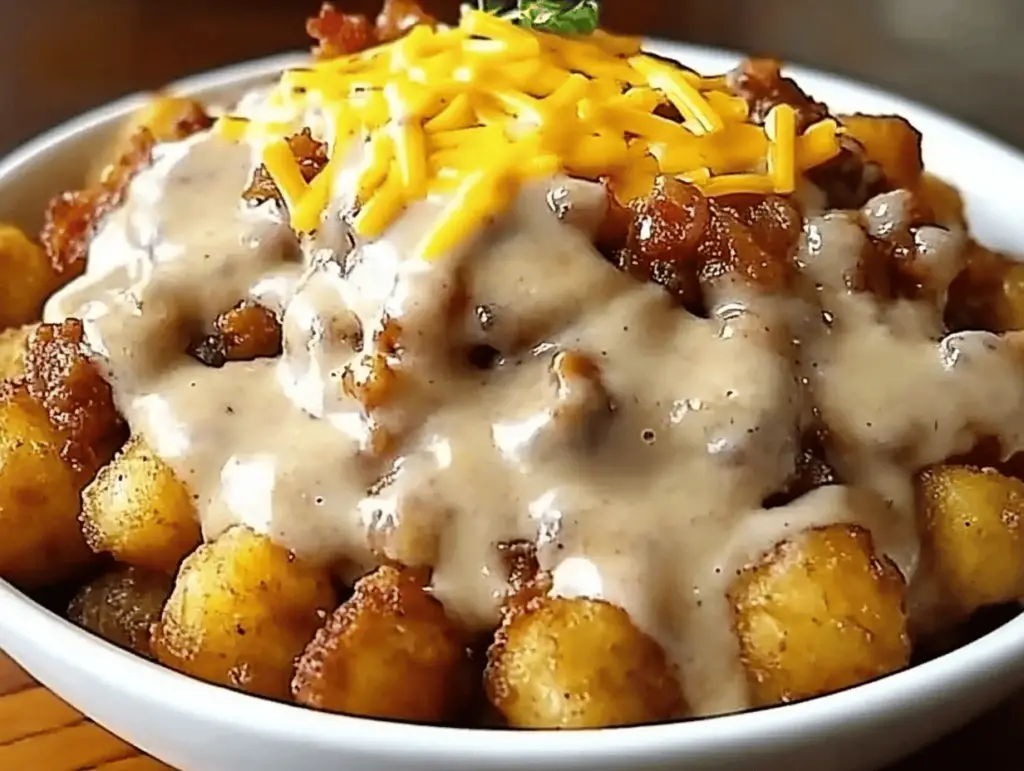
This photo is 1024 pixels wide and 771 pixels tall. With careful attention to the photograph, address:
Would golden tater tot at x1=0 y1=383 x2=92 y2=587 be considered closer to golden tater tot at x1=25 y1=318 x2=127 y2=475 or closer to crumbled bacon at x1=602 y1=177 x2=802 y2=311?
golden tater tot at x1=25 y1=318 x2=127 y2=475

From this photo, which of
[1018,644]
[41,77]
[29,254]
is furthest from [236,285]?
[41,77]

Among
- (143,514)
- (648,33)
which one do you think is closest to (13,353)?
(143,514)

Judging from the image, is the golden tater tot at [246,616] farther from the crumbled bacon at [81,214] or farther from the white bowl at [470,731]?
the crumbled bacon at [81,214]

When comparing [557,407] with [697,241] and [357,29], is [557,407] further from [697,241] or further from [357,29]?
[357,29]

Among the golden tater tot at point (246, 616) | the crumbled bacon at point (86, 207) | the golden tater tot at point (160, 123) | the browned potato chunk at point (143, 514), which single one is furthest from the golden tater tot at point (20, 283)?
the golden tater tot at point (246, 616)

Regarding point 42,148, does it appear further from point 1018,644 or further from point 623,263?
point 1018,644

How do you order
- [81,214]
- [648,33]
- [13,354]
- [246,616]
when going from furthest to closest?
[648,33] → [81,214] → [13,354] → [246,616]
